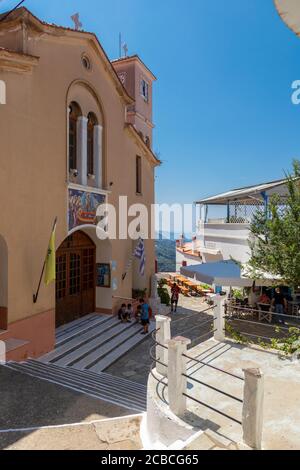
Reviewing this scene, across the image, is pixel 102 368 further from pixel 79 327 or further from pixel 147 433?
pixel 147 433

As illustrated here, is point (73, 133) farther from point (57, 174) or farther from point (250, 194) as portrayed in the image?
point (250, 194)

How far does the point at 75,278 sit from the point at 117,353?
14.3 ft

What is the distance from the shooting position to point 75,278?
1529 centimetres

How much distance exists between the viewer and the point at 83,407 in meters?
7.31

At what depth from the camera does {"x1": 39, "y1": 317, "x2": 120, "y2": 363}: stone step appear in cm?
1135

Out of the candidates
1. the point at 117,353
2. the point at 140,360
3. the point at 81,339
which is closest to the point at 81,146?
the point at 81,339

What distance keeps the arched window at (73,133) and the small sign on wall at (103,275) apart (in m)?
4.98

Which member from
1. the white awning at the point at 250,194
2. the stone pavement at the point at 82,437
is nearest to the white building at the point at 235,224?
the white awning at the point at 250,194

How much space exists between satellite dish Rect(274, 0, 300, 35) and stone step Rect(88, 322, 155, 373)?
33.9 feet

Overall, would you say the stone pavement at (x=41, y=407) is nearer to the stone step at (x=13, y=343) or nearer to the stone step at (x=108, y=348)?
the stone step at (x=13, y=343)

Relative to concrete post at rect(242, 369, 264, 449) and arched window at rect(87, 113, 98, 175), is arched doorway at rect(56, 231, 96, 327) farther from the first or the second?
concrete post at rect(242, 369, 264, 449)

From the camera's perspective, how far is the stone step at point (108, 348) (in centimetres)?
1116

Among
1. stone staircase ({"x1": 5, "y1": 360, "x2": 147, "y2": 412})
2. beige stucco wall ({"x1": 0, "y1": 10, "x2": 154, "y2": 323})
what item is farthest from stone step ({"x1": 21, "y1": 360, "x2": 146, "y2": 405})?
beige stucco wall ({"x1": 0, "y1": 10, "x2": 154, "y2": 323})
